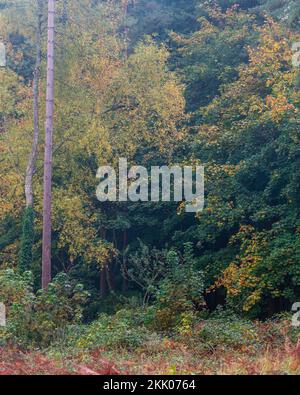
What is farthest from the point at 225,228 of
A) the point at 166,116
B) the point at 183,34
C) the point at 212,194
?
the point at 183,34

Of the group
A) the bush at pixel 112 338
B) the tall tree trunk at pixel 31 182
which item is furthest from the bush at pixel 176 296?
the tall tree trunk at pixel 31 182

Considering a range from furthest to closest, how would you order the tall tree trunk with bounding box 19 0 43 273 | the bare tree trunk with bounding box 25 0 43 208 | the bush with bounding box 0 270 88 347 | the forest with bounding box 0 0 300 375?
1. the bare tree trunk with bounding box 25 0 43 208
2. the tall tree trunk with bounding box 19 0 43 273
3. the forest with bounding box 0 0 300 375
4. the bush with bounding box 0 270 88 347

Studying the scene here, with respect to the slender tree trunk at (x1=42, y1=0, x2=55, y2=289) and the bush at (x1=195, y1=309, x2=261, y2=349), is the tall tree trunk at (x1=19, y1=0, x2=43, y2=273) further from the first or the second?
the bush at (x1=195, y1=309, x2=261, y2=349)

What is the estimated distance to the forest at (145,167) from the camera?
13750 millimetres

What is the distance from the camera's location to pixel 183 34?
2520cm

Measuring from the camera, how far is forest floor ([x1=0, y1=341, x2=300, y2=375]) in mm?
7219

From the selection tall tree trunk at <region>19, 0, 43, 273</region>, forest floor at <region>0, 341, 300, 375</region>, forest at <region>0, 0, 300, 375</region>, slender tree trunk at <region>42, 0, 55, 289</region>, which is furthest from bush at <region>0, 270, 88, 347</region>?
tall tree trunk at <region>19, 0, 43, 273</region>

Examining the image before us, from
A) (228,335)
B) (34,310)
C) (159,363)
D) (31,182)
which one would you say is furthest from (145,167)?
(159,363)

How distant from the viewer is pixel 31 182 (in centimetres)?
1741

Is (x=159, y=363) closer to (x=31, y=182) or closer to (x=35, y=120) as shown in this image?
(x=31, y=182)

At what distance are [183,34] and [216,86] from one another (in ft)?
15.2

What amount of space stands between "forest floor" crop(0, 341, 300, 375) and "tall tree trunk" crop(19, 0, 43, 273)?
6832mm

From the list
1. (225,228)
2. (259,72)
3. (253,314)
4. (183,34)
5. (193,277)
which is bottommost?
(253,314)
